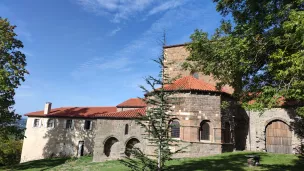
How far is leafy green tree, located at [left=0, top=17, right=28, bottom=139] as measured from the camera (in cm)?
1958

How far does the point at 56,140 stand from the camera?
1289 inches

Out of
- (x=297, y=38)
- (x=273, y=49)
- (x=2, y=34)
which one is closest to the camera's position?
(x=297, y=38)

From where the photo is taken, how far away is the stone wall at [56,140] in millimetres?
32375

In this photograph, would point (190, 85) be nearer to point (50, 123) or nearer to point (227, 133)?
point (227, 133)

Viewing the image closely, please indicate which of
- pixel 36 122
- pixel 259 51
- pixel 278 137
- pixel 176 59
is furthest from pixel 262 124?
pixel 36 122

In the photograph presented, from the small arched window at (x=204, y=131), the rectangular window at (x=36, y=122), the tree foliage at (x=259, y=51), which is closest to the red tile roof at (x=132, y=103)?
the rectangular window at (x=36, y=122)

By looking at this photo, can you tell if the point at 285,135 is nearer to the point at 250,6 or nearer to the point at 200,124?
the point at 200,124

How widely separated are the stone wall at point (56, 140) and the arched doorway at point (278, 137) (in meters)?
22.8

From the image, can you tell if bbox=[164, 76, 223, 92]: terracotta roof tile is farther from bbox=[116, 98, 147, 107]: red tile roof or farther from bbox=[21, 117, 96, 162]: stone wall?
bbox=[21, 117, 96, 162]: stone wall

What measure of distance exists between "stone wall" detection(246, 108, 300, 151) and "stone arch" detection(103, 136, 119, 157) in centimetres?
A: 1295

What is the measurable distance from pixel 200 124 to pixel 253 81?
8.91m

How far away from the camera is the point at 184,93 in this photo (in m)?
18.4

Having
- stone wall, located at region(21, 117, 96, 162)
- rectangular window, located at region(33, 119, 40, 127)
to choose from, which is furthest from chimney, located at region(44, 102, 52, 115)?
rectangular window, located at region(33, 119, 40, 127)

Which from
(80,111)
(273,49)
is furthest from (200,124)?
(80,111)
